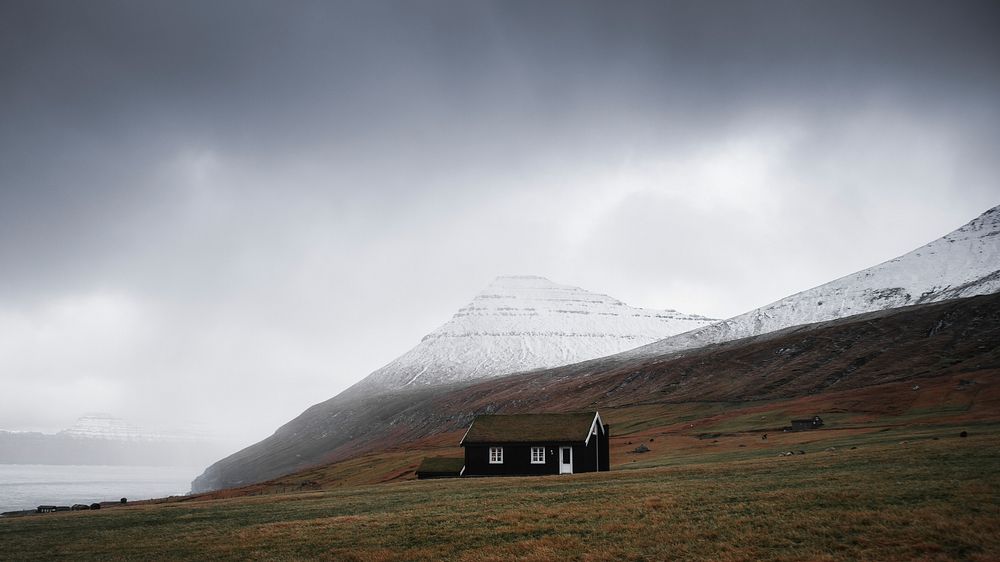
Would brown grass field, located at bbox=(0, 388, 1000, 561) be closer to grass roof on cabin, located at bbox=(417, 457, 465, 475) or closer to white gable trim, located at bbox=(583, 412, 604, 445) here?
white gable trim, located at bbox=(583, 412, 604, 445)

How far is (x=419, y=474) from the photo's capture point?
6353 cm

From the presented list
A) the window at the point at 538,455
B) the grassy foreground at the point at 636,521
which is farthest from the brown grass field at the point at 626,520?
the window at the point at 538,455

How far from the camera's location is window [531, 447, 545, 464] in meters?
61.2

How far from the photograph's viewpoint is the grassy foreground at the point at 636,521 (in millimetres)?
21000

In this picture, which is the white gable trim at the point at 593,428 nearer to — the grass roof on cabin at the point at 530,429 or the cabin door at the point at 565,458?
the grass roof on cabin at the point at 530,429

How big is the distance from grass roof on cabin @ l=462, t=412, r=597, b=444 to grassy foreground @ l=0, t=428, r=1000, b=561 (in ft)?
65.7

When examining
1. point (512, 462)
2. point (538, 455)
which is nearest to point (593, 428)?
point (538, 455)

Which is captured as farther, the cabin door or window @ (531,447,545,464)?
window @ (531,447,545,464)

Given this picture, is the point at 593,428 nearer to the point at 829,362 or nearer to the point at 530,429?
the point at 530,429

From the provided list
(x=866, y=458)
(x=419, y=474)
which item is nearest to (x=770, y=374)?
(x=419, y=474)

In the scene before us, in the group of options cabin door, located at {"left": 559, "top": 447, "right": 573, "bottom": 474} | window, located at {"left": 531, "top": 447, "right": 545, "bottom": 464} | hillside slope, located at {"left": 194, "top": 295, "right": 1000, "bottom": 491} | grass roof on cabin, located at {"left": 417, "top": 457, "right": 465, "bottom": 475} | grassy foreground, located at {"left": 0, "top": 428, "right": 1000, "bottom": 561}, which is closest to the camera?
grassy foreground, located at {"left": 0, "top": 428, "right": 1000, "bottom": 561}

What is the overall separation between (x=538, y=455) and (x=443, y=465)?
9.17 meters

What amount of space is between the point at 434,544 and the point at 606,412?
5184 inches

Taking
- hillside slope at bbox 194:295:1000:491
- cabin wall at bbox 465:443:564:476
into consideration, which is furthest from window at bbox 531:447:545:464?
hillside slope at bbox 194:295:1000:491
